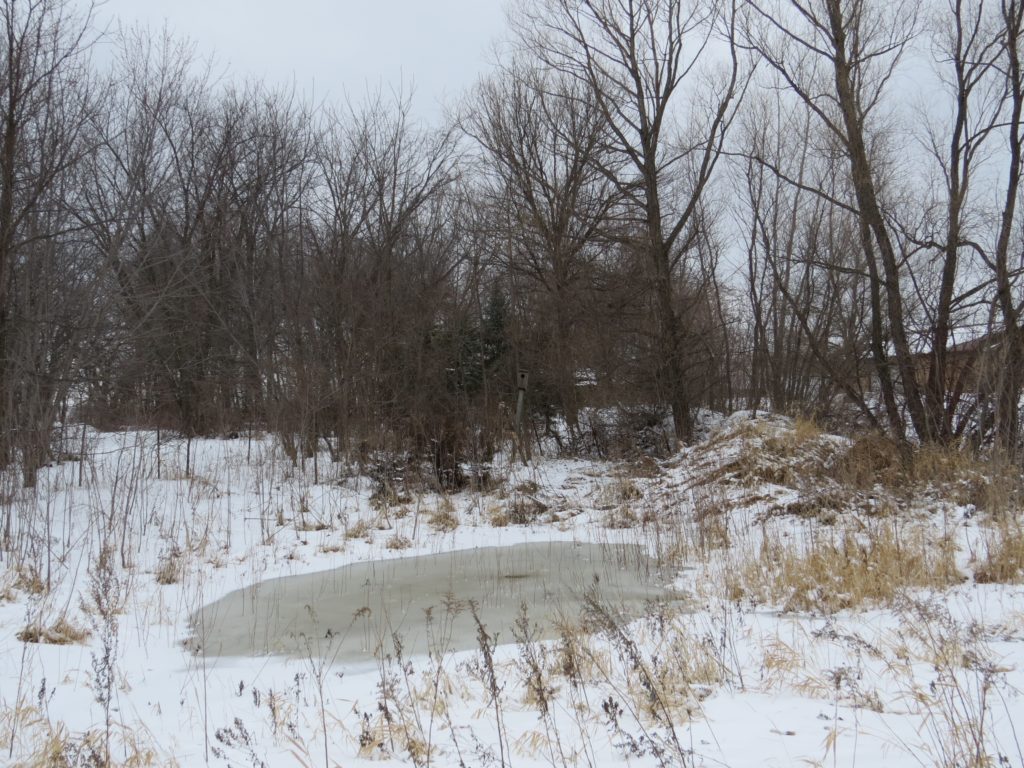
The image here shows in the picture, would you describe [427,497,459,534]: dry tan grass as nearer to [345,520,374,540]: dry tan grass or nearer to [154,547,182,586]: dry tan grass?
[345,520,374,540]: dry tan grass

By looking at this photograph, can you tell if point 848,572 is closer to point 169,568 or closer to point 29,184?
point 169,568

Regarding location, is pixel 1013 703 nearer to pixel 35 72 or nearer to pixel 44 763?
pixel 44 763

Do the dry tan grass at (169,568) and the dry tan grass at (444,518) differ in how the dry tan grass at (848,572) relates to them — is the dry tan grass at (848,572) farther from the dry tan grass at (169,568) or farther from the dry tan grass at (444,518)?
the dry tan grass at (169,568)

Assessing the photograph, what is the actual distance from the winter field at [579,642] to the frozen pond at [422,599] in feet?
0.30

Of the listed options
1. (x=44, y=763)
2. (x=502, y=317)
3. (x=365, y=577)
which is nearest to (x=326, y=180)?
(x=502, y=317)

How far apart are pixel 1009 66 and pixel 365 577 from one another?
11710 mm

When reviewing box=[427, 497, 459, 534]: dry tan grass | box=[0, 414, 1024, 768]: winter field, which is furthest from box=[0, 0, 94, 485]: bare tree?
box=[427, 497, 459, 534]: dry tan grass

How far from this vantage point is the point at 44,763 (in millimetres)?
3145

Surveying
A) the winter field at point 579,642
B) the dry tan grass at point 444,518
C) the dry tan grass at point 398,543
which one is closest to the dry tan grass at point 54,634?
the winter field at point 579,642

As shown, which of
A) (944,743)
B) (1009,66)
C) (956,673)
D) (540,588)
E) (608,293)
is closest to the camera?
(944,743)

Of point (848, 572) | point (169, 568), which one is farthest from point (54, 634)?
point (848, 572)

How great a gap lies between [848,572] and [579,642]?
2601mm

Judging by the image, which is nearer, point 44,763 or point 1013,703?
point 44,763

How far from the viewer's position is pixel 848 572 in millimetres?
6074
